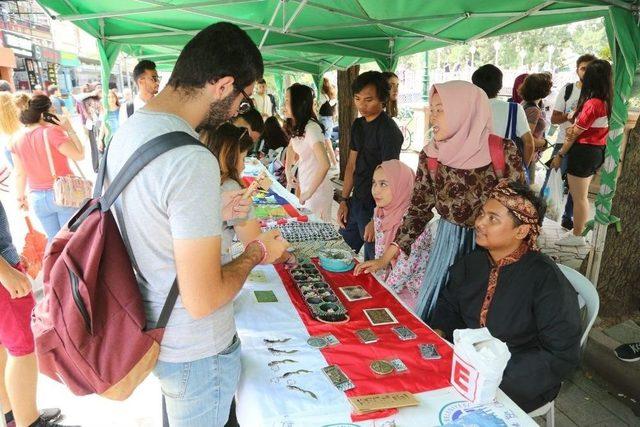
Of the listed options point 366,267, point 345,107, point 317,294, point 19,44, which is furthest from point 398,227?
point 19,44

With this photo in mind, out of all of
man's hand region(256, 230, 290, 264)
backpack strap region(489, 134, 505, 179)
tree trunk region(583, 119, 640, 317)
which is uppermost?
backpack strap region(489, 134, 505, 179)

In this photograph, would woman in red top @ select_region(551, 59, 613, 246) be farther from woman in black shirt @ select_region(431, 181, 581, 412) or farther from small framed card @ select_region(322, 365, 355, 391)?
small framed card @ select_region(322, 365, 355, 391)

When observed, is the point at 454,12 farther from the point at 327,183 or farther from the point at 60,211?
the point at 60,211

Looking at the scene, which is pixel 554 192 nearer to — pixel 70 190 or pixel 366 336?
pixel 366 336

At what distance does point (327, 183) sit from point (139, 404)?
211 cm

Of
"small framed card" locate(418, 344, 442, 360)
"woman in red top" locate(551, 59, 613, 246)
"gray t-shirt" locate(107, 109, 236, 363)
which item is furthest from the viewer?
"woman in red top" locate(551, 59, 613, 246)

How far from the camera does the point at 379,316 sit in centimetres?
156

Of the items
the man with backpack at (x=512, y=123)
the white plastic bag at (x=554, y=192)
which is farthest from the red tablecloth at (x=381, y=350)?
the white plastic bag at (x=554, y=192)

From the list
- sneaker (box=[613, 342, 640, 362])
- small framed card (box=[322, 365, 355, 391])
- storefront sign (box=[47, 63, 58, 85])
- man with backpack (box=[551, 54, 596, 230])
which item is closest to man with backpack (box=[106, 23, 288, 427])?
small framed card (box=[322, 365, 355, 391])

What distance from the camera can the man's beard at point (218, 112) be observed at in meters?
1.01

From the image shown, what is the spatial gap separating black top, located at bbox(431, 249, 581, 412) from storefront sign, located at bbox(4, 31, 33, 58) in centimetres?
1848

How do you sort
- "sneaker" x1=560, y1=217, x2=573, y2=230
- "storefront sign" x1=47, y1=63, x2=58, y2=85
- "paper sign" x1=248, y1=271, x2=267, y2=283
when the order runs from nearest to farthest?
"paper sign" x1=248, y1=271, x2=267, y2=283 < "sneaker" x1=560, y1=217, x2=573, y2=230 < "storefront sign" x1=47, y1=63, x2=58, y2=85

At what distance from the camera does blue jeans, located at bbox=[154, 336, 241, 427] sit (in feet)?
3.60

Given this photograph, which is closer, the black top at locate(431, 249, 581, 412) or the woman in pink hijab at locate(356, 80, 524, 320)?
the black top at locate(431, 249, 581, 412)
